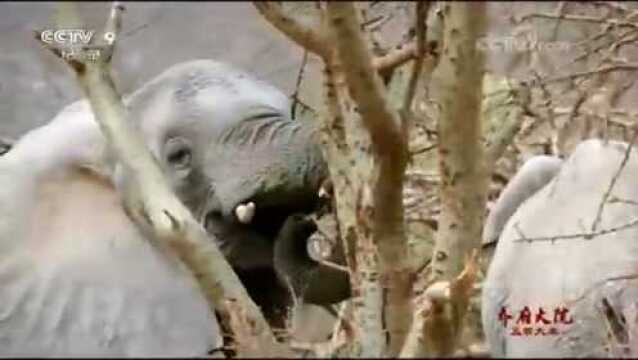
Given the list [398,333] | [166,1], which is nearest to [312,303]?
[398,333]

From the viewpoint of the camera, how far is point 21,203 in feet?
6.84

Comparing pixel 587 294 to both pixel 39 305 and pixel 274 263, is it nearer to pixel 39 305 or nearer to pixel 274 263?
pixel 274 263

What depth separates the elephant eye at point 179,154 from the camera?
209 centimetres

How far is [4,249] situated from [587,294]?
2.32ft

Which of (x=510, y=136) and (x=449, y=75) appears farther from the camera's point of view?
(x=510, y=136)

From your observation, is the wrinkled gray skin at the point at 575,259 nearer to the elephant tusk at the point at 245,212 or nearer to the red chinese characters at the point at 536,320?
the red chinese characters at the point at 536,320

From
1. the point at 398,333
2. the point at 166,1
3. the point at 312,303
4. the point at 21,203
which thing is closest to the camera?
the point at 398,333

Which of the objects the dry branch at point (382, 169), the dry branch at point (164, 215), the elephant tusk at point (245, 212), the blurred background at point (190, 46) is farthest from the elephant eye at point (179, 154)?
the dry branch at point (382, 169)

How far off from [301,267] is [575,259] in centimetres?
40

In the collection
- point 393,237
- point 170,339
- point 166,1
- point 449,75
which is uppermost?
point 166,1

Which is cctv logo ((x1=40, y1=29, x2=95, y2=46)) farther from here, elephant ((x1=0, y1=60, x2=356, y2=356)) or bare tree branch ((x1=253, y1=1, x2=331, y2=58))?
bare tree branch ((x1=253, y1=1, x2=331, y2=58))

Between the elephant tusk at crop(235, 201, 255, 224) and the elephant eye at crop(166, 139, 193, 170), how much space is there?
0.34 feet

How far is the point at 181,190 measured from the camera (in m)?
2.08

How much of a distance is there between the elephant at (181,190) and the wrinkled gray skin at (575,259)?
268 mm
